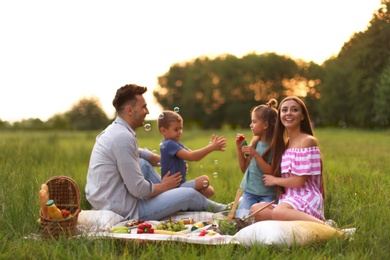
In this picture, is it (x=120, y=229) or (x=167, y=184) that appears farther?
(x=167, y=184)

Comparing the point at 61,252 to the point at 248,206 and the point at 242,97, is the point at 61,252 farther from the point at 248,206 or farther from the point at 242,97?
the point at 242,97

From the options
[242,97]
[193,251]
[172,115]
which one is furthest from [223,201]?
[242,97]

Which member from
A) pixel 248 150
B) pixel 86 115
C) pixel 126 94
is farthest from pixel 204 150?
pixel 86 115

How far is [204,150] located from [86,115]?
2773 cm

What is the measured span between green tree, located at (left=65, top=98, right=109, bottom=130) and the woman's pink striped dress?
89.2ft

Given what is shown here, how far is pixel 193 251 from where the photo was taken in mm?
3998

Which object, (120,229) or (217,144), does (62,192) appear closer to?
(120,229)

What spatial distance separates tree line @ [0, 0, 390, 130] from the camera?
26.0 metres

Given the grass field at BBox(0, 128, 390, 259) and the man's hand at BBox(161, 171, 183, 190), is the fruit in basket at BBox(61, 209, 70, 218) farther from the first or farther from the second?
the man's hand at BBox(161, 171, 183, 190)

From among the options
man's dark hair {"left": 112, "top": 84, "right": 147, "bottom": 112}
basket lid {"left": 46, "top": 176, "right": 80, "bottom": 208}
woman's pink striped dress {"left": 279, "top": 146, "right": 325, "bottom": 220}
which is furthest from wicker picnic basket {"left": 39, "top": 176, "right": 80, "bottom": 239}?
woman's pink striped dress {"left": 279, "top": 146, "right": 325, "bottom": 220}

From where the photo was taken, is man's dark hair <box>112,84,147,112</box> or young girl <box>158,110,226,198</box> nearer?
man's dark hair <box>112,84,147,112</box>

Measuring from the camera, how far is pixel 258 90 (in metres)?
46.2

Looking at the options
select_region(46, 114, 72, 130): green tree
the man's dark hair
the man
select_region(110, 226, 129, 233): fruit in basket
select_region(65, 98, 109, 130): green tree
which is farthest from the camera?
select_region(65, 98, 109, 130): green tree

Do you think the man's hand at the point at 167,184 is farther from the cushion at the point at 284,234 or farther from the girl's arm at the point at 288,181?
the cushion at the point at 284,234
